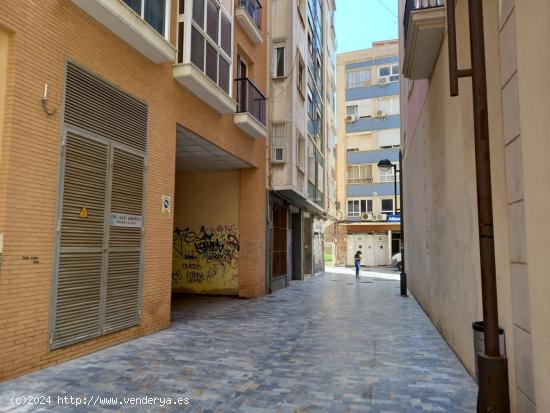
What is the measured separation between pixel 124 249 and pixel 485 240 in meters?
5.97

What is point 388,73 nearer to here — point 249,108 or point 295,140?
point 295,140

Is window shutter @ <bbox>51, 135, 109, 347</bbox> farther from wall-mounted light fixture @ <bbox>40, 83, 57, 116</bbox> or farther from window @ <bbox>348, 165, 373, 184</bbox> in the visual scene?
window @ <bbox>348, 165, 373, 184</bbox>

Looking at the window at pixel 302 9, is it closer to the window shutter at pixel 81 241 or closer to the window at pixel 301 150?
the window at pixel 301 150

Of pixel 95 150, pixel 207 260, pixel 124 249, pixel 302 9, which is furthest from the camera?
pixel 302 9

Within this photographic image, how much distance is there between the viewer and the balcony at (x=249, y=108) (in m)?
12.9

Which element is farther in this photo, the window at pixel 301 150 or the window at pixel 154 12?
the window at pixel 301 150

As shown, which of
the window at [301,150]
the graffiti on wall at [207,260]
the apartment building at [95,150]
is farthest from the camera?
the window at [301,150]

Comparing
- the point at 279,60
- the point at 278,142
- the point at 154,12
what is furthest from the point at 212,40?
the point at 279,60

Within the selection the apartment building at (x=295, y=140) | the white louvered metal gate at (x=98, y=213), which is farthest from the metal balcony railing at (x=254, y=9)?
the white louvered metal gate at (x=98, y=213)

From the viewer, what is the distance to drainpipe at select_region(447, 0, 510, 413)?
3.85 metres

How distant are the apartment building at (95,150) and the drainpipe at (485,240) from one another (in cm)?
511

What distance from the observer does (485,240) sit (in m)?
4.08

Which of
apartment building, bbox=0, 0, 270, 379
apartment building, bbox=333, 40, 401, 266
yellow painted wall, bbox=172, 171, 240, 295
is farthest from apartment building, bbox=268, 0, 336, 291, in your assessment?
apartment building, bbox=333, 40, 401, 266

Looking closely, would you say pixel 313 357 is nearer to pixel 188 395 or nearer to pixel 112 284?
pixel 188 395
